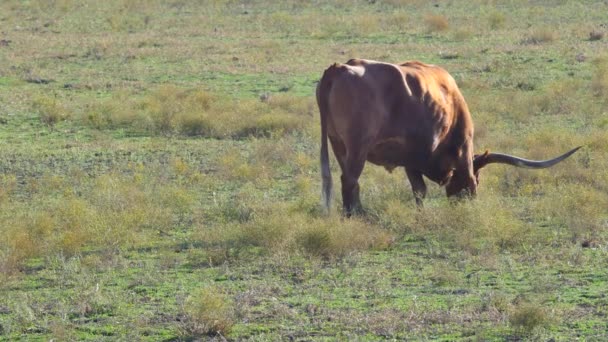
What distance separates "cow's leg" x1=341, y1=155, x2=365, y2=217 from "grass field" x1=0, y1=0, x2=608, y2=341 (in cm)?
16

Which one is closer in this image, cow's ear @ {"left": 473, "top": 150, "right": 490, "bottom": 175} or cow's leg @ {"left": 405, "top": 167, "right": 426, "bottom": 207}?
cow's leg @ {"left": 405, "top": 167, "right": 426, "bottom": 207}

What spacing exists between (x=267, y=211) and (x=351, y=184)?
3.10 ft

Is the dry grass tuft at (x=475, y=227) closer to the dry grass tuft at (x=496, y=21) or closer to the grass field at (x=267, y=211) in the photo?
the grass field at (x=267, y=211)

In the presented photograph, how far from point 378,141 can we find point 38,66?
14109 millimetres

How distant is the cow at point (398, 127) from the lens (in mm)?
11469

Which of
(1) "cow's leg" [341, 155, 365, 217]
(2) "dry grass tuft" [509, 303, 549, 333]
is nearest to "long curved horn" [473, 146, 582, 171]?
(1) "cow's leg" [341, 155, 365, 217]

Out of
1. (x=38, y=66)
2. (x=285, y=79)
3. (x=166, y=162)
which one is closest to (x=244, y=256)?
(x=166, y=162)

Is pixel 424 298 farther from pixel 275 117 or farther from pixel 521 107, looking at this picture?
pixel 521 107

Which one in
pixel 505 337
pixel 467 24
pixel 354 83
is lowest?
pixel 467 24

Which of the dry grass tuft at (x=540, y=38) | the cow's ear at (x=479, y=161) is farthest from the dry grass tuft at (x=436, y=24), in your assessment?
the cow's ear at (x=479, y=161)

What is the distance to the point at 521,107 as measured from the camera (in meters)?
18.7

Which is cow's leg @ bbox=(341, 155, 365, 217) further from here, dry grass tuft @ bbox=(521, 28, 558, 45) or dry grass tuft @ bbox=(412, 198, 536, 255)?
dry grass tuft @ bbox=(521, 28, 558, 45)

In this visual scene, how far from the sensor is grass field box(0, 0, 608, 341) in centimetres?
861

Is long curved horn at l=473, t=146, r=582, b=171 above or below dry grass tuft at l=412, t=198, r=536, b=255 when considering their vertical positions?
above
